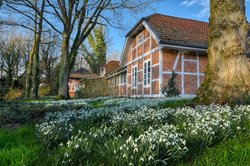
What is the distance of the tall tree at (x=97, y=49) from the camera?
47.4 meters

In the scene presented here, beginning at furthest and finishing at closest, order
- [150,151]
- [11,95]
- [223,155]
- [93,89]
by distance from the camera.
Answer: [93,89]
[11,95]
[223,155]
[150,151]

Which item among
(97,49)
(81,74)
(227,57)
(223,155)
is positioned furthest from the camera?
(81,74)

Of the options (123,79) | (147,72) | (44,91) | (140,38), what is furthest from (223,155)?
(44,91)

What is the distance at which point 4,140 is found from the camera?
378 cm

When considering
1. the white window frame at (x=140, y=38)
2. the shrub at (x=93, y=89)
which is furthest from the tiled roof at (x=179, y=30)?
the shrub at (x=93, y=89)

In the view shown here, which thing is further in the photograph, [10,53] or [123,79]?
[10,53]

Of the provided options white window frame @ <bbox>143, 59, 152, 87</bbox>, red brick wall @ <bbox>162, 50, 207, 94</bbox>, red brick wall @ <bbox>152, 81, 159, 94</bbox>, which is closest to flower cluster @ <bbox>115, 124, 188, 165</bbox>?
red brick wall @ <bbox>162, 50, 207, 94</bbox>

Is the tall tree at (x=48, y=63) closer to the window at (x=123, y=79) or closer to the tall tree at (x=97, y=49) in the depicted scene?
the tall tree at (x=97, y=49)

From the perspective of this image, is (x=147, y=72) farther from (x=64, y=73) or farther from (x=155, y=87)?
(x=64, y=73)

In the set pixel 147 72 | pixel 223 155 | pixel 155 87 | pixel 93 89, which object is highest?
pixel 147 72

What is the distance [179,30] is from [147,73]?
4253mm

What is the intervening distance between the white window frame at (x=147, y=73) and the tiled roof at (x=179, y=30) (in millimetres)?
2980

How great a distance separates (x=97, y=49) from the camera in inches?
1887

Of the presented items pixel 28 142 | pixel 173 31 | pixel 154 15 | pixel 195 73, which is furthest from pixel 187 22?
pixel 28 142
